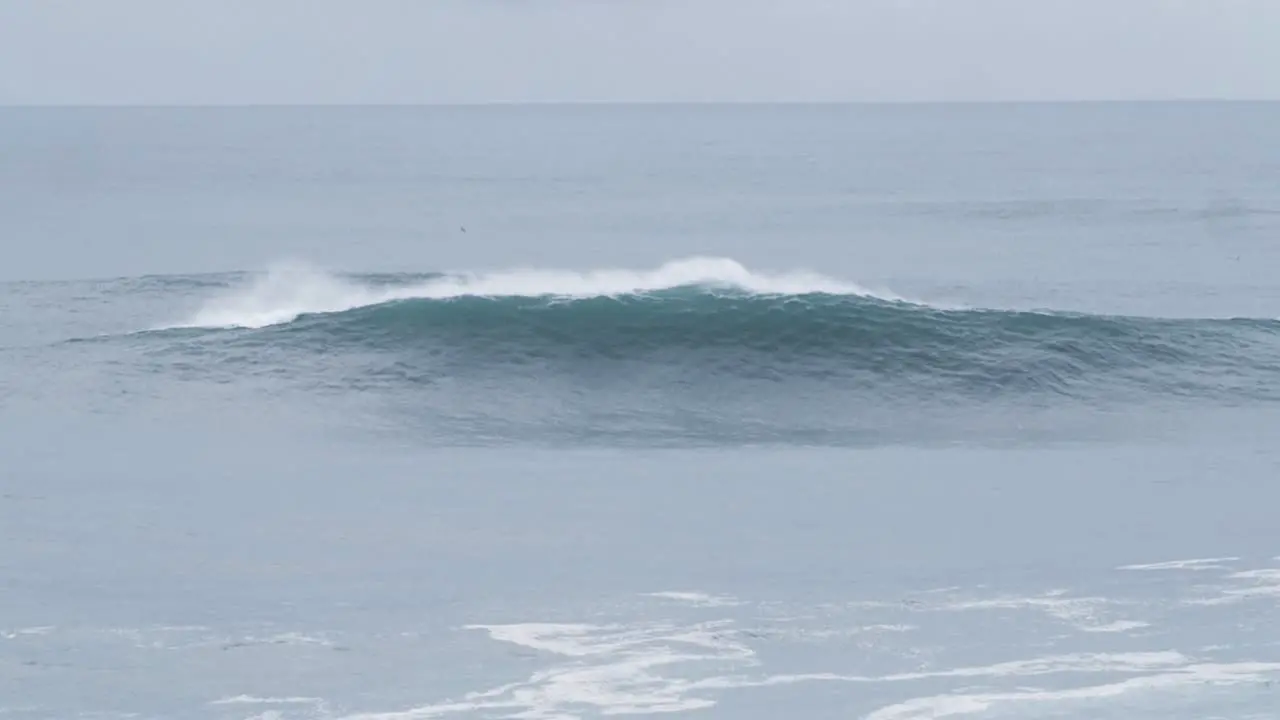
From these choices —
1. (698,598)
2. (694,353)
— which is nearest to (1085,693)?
(698,598)

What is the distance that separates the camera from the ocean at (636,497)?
11750 millimetres

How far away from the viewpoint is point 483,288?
94.4 feet

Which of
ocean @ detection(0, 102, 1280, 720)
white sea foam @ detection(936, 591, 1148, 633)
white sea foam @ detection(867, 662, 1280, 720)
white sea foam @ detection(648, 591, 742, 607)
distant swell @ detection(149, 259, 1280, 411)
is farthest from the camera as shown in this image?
distant swell @ detection(149, 259, 1280, 411)

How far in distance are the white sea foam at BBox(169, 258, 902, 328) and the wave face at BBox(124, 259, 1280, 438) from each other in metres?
0.06

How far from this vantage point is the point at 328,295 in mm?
28281

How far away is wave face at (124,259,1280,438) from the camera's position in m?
22.2

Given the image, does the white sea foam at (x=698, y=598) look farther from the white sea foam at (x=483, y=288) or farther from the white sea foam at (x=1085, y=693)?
the white sea foam at (x=483, y=288)

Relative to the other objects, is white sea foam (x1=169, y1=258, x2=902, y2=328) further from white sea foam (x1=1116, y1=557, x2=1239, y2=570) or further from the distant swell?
white sea foam (x1=1116, y1=557, x2=1239, y2=570)

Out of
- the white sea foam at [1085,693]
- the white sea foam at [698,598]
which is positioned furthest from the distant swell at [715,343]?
the white sea foam at [1085,693]

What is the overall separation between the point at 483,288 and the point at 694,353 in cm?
570

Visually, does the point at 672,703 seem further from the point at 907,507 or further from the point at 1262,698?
the point at 907,507

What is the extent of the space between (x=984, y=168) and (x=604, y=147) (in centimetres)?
4967

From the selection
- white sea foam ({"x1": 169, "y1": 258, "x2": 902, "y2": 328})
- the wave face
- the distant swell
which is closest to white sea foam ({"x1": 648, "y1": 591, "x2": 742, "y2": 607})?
the wave face

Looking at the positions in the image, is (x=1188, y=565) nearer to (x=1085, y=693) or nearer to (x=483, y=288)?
(x=1085, y=693)
